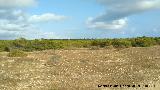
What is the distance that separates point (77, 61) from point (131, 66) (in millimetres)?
5614

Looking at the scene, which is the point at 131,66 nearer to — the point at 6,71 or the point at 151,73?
the point at 151,73

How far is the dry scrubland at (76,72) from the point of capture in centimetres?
Result: 2427

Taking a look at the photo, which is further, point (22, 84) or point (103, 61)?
point (103, 61)

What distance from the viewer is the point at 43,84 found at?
2434 centimetres

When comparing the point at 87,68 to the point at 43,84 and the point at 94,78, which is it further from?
the point at 43,84

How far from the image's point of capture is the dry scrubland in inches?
955

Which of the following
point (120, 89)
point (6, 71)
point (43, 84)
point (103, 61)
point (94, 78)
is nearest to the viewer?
point (120, 89)

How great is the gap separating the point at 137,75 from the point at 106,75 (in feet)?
6.98

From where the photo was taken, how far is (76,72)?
28172 mm

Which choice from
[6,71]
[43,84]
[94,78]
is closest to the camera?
[43,84]

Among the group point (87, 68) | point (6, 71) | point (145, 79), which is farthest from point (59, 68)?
point (145, 79)

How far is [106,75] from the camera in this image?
2692 cm

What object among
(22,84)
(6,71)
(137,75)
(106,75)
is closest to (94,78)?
(106,75)

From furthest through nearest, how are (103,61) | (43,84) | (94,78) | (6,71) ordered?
(103,61)
(6,71)
(94,78)
(43,84)
